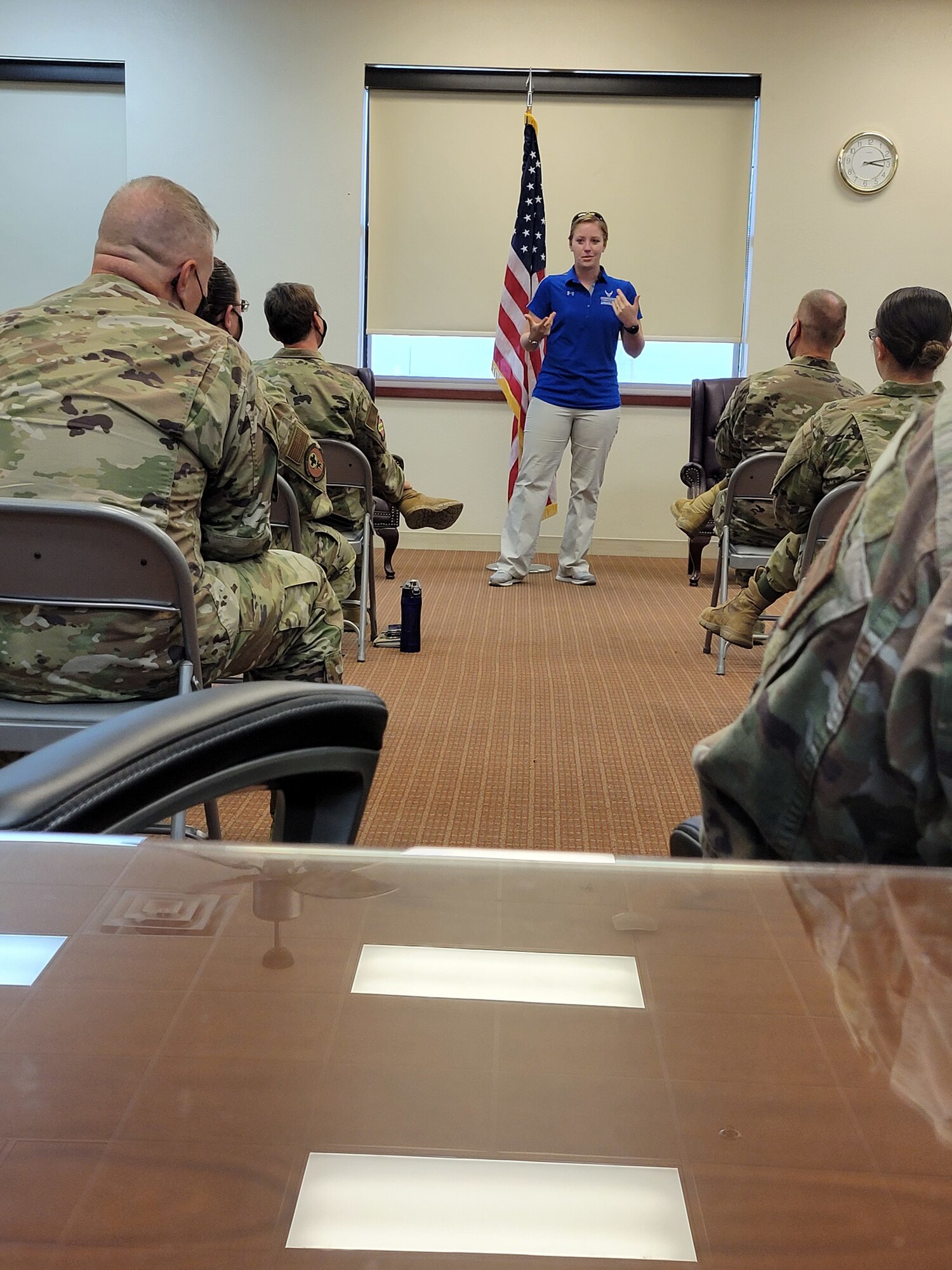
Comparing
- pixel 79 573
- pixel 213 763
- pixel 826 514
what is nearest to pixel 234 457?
pixel 79 573

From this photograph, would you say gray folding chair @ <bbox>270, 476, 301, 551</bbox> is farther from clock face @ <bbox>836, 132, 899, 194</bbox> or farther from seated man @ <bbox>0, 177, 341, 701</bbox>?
clock face @ <bbox>836, 132, 899, 194</bbox>

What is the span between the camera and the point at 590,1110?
0.32 m

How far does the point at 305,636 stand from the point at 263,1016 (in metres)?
1.94

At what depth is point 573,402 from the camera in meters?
5.54

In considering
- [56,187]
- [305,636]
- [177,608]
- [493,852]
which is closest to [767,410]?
[305,636]

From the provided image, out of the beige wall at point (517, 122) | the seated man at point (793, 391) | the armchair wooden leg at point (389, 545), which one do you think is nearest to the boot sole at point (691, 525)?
the seated man at point (793, 391)

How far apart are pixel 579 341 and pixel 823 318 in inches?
66.2

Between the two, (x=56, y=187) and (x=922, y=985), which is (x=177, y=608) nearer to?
(x=922, y=985)

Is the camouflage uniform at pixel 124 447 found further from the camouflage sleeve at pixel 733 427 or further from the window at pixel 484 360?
the window at pixel 484 360

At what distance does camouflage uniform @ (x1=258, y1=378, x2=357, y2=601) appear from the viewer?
3.01 meters

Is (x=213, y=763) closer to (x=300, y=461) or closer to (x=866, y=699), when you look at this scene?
(x=866, y=699)

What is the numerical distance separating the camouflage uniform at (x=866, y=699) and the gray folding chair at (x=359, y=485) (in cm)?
301

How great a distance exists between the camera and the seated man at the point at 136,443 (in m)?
1.71

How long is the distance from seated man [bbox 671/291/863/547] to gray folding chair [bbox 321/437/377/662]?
128cm
